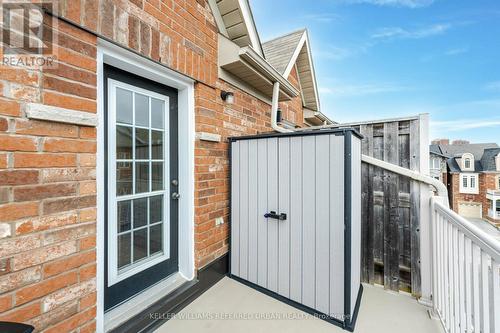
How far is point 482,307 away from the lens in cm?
116

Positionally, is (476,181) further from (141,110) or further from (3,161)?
(3,161)

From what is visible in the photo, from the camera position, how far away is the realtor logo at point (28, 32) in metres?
1.14

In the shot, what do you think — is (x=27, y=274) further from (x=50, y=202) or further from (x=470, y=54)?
(x=470, y=54)

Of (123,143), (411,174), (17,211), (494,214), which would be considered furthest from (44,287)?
(494,214)

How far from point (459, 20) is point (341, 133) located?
8.33 metres

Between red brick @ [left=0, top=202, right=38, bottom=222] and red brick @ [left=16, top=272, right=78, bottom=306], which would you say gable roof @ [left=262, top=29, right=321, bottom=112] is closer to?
red brick @ [left=0, top=202, right=38, bottom=222]

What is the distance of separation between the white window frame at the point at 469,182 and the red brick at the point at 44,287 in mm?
27622

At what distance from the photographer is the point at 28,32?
1208mm

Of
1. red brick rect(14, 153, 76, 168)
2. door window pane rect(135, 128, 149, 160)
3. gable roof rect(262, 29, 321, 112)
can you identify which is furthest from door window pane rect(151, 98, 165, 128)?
gable roof rect(262, 29, 321, 112)

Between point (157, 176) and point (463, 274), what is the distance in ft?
8.71

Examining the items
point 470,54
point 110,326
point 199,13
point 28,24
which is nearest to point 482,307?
point 110,326


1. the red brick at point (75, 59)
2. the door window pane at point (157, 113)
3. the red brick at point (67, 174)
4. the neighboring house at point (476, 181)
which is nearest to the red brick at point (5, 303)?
the red brick at point (67, 174)

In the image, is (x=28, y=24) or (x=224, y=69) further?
(x=224, y=69)

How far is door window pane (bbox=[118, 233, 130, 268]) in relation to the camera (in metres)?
1.91
